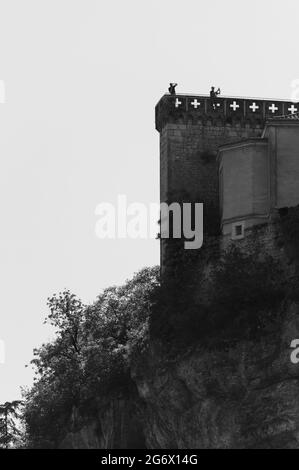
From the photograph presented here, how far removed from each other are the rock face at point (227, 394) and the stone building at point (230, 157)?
605 cm

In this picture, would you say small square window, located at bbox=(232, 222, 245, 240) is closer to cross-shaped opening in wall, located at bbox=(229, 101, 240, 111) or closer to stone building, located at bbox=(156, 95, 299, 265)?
stone building, located at bbox=(156, 95, 299, 265)

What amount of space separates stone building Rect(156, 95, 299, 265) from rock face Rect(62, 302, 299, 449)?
605 centimetres

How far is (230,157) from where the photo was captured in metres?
118

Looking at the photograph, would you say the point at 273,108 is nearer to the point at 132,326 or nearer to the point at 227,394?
the point at 132,326

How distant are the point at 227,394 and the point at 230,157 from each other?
11887mm

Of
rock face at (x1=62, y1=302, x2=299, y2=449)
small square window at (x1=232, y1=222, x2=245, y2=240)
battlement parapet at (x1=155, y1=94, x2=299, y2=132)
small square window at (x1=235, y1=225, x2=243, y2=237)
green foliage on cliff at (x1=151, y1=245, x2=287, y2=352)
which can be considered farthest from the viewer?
battlement parapet at (x1=155, y1=94, x2=299, y2=132)

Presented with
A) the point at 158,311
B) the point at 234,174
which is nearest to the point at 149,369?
the point at 158,311

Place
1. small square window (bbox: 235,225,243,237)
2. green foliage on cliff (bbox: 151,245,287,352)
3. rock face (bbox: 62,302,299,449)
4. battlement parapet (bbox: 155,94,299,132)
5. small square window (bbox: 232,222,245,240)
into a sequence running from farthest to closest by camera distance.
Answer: battlement parapet (bbox: 155,94,299,132), small square window (bbox: 235,225,243,237), small square window (bbox: 232,222,245,240), green foliage on cliff (bbox: 151,245,287,352), rock face (bbox: 62,302,299,449)

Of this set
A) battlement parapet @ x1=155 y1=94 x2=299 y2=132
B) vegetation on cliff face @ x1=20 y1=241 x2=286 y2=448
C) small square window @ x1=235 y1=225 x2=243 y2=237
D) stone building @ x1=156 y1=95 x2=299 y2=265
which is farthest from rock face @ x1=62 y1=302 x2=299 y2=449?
battlement parapet @ x1=155 y1=94 x2=299 y2=132

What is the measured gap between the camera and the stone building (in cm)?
11594

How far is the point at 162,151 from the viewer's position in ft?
406

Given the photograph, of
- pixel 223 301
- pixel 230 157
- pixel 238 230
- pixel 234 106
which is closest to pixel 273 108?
pixel 234 106

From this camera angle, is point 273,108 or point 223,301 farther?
point 273,108

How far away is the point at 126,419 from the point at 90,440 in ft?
9.69
